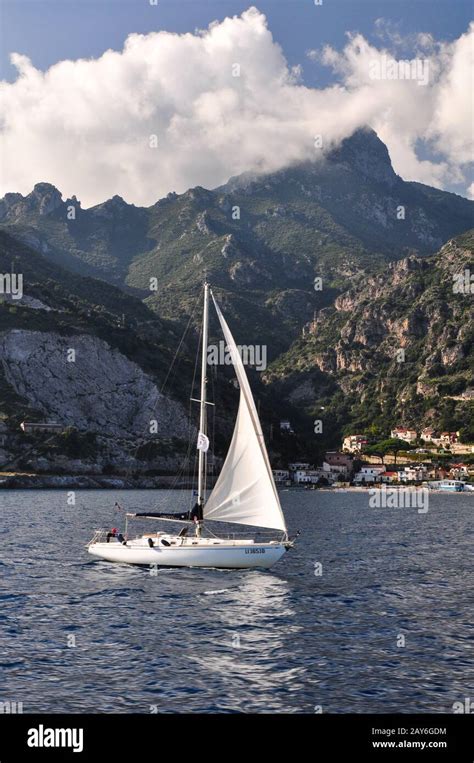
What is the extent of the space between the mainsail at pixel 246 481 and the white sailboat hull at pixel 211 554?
5.07 feet

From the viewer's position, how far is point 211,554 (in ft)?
135

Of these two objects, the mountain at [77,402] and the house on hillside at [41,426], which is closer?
the house on hillside at [41,426]

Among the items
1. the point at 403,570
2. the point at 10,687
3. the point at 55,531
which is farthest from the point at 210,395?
the point at 10,687

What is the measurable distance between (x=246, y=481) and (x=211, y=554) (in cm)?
456

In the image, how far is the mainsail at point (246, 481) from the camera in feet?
132

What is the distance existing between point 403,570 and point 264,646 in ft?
81.4

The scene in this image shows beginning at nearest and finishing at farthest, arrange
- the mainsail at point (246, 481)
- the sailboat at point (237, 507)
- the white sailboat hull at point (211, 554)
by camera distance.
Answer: the mainsail at point (246, 481) → the sailboat at point (237, 507) → the white sailboat hull at point (211, 554)
